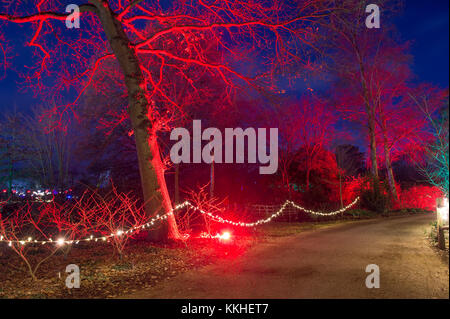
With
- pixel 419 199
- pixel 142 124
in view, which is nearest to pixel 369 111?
pixel 419 199

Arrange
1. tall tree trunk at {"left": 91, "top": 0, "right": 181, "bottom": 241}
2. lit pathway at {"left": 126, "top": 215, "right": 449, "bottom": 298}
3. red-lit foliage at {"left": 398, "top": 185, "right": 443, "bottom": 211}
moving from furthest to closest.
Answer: red-lit foliage at {"left": 398, "top": 185, "right": 443, "bottom": 211}
tall tree trunk at {"left": 91, "top": 0, "right": 181, "bottom": 241}
lit pathway at {"left": 126, "top": 215, "right": 449, "bottom": 298}

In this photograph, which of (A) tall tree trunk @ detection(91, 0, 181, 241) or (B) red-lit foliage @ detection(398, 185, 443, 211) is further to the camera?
(B) red-lit foliage @ detection(398, 185, 443, 211)

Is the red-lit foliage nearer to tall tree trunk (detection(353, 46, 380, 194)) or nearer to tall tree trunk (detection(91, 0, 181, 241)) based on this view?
tall tree trunk (detection(353, 46, 380, 194))

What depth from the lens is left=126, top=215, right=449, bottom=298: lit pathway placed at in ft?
16.4

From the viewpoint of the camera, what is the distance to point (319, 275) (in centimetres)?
596

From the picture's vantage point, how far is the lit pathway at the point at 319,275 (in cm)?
499

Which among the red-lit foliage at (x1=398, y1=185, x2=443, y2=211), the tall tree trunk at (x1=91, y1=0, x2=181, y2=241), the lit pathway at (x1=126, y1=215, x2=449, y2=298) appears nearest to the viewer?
the lit pathway at (x1=126, y1=215, x2=449, y2=298)

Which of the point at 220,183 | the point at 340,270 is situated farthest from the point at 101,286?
the point at 220,183

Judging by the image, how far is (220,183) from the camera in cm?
2548

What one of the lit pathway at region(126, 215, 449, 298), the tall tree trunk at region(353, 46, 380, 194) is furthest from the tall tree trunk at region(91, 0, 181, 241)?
the tall tree trunk at region(353, 46, 380, 194)

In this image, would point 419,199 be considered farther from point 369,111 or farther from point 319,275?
point 319,275

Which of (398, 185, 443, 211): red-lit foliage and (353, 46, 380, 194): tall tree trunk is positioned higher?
(353, 46, 380, 194): tall tree trunk

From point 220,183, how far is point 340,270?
63.5ft
